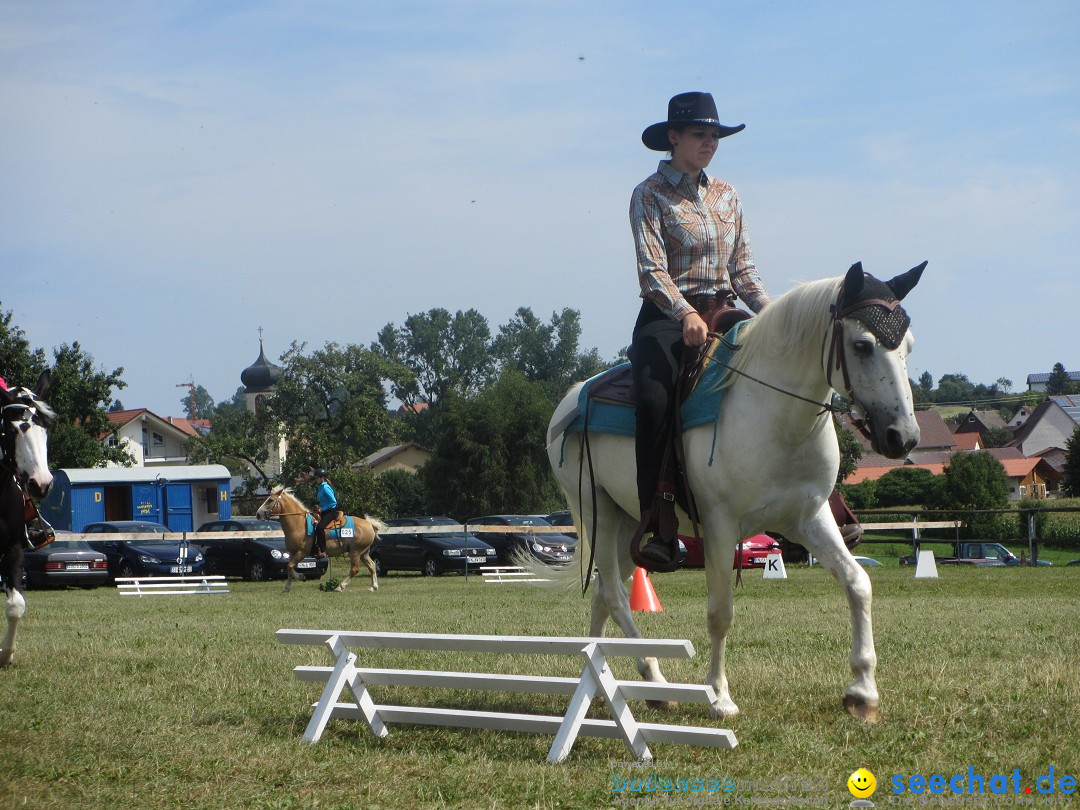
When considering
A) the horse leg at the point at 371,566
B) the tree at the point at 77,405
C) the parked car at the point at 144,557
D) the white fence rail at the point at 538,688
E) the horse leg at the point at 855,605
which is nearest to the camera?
the white fence rail at the point at 538,688

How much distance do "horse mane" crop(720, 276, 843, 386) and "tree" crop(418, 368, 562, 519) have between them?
58.1 meters

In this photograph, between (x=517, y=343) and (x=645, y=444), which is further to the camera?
(x=517, y=343)

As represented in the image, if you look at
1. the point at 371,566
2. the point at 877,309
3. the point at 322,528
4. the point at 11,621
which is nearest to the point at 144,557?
the point at 322,528

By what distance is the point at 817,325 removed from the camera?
587 centimetres

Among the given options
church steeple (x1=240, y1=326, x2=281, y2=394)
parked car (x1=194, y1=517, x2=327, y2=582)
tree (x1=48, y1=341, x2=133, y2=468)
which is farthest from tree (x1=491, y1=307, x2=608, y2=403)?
parked car (x1=194, y1=517, x2=327, y2=582)

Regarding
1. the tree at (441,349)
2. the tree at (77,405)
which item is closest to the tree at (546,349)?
the tree at (441,349)

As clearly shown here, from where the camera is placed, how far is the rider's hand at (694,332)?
6.38 m

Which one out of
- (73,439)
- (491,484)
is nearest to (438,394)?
(491,484)

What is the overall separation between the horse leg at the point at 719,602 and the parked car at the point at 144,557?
27.1 meters

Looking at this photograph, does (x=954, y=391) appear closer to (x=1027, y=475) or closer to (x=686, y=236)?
(x=1027, y=475)

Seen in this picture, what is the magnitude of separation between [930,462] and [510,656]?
108626mm

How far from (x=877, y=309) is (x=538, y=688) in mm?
2436

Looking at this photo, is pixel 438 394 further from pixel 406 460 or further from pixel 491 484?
pixel 491 484

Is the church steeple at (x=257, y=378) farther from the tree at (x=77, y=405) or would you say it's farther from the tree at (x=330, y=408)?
the tree at (x=77, y=405)
